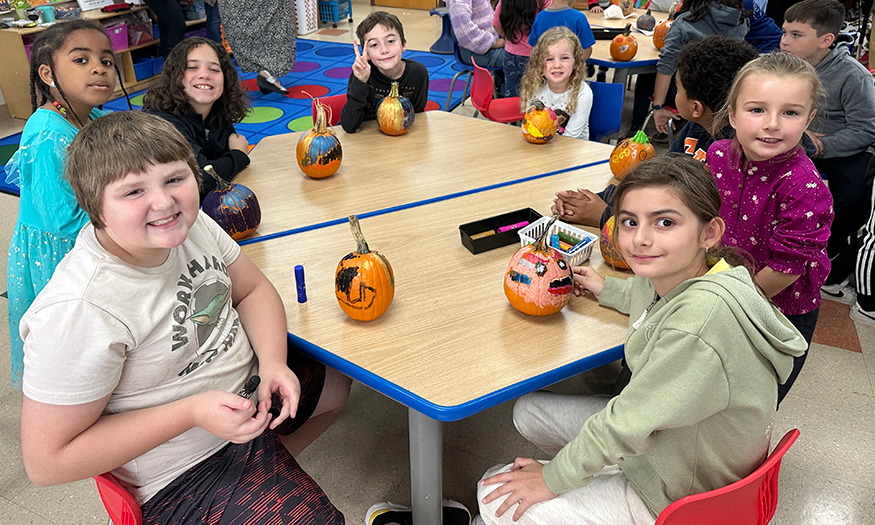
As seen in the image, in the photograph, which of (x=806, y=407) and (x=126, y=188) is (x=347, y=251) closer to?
(x=126, y=188)

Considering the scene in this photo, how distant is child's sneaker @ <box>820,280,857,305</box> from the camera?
2873 mm

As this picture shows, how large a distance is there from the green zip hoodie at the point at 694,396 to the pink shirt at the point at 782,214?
0.43m

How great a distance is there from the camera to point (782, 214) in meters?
1.58

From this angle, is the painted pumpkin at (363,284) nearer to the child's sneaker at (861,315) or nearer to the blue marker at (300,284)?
the blue marker at (300,284)

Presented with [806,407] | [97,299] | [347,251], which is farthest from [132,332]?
[806,407]

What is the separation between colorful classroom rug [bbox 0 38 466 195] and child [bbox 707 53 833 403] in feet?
11.1

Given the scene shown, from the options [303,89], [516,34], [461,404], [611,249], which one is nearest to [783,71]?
[611,249]

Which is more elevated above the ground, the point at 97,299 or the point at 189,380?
the point at 97,299

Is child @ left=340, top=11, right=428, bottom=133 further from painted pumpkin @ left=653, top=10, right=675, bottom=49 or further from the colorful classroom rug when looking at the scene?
painted pumpkin @ left=653, top=10, right=675, bottom=49

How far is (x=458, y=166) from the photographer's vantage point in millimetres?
2369

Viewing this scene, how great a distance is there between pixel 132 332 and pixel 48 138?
0.93 m

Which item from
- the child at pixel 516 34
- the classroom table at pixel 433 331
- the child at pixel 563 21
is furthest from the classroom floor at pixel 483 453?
the child at pixel 516 34

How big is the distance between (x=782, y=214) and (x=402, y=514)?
4.26 ft

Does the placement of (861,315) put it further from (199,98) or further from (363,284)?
(199,98)
